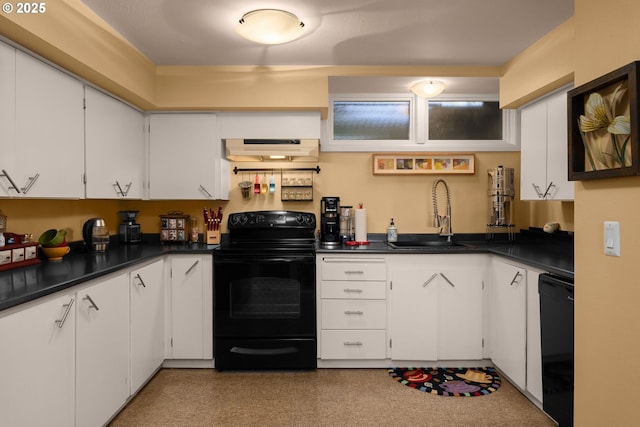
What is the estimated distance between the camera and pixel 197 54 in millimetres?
2998

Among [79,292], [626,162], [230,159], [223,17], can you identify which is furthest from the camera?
[230,159]

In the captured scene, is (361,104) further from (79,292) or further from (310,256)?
(79,292)

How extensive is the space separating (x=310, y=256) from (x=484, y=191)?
1.83m

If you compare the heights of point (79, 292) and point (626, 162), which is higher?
point (626, 162)

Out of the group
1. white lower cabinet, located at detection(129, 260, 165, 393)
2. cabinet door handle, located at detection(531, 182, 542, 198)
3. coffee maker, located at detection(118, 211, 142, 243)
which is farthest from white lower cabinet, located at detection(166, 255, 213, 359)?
cabinet door handle, located at detection(531, 182, 542, 198)

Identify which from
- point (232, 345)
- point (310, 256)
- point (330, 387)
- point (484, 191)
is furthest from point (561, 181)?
point (232, 345)

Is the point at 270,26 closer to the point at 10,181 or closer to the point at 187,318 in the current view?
the point at 10,181

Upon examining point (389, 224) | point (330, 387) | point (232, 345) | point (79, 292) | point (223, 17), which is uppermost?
point (223, 17)

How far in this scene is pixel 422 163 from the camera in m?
3.66

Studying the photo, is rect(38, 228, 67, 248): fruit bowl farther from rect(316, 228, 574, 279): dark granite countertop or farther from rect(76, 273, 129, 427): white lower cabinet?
rect(316, 228, 574, 279): dark granite countertop

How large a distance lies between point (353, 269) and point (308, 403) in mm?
989

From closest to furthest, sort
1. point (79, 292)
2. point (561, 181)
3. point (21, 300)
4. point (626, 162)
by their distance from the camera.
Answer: point (626, 162)
point (21, 300)
point (79, 292)
point (561, 181)

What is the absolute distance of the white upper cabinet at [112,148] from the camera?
2535mm

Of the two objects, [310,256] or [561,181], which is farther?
[310,256]
